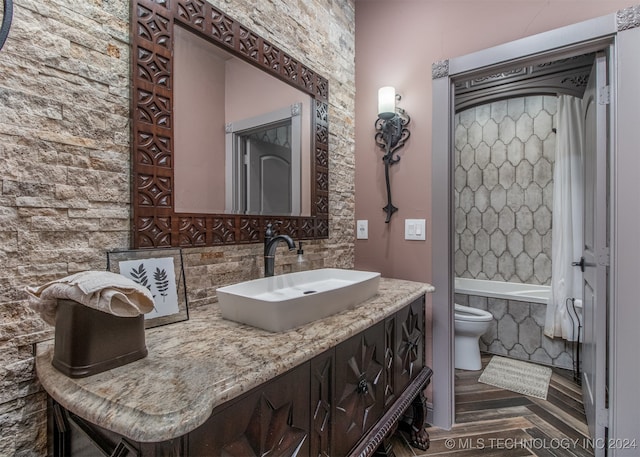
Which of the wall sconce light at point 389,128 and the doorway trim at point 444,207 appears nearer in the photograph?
the doorway trim at point 444,207

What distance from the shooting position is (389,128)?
80.4 inches

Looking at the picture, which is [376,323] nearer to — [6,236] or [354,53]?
[6,236]

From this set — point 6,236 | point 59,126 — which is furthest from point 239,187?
point 6,236

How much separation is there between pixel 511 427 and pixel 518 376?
0.77m

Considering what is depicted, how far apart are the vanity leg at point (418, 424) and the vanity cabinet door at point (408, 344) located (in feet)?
0.64

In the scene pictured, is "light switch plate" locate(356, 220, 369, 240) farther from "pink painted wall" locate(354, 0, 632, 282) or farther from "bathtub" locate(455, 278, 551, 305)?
"bathtub" locate(455, 278, 551, 305)

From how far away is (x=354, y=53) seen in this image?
7.34 feet

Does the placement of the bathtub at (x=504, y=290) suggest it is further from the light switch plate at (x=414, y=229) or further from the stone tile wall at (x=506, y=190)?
the light switch plate at (x=414, y=229)

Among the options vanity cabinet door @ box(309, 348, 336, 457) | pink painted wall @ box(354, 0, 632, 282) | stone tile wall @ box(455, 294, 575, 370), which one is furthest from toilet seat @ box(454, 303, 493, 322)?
vanity cabinet door @ box(309, 348, 336, 457)

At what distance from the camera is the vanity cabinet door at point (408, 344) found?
145 centimetres

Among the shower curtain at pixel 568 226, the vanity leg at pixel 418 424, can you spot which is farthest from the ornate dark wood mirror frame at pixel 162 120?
the shower curtain at pixel 568 226

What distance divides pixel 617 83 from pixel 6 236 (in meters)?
2.35

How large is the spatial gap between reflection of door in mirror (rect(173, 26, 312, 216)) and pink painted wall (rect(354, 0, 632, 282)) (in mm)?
763

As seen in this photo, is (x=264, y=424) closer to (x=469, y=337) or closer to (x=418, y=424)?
(x=418, y=424)
